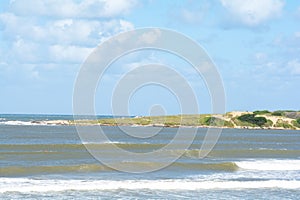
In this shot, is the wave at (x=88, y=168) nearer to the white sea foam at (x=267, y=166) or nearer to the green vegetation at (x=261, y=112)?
the white sea foam at (x=267, y=166)

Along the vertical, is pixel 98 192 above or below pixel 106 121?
below

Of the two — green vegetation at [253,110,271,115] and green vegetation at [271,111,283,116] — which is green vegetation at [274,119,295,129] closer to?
green vegetation at [253,110,271,115]

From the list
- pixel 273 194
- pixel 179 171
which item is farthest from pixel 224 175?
pixel 273 194

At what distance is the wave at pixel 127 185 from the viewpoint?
26.8 metres

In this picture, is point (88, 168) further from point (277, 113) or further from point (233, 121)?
point (277, 113)

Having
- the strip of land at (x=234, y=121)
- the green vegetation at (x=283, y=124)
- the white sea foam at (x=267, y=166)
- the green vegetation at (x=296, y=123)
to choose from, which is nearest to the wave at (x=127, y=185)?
the white sea foam at (x=267, y=166)

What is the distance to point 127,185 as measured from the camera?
2789 centimetres

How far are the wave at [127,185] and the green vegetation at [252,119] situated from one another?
118m

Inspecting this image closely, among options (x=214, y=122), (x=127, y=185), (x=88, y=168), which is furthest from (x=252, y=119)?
(x=127, y=185)

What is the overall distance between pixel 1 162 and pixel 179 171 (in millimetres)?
12714

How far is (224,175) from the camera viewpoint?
111 feet

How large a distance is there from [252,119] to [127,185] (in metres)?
123

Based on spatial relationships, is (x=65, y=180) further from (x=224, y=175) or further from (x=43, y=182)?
(x=224, y=175)

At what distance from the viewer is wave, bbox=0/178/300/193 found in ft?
87.9
